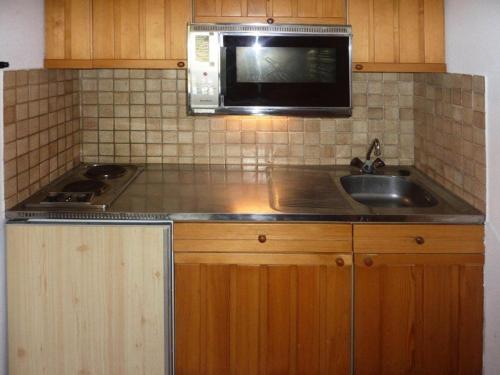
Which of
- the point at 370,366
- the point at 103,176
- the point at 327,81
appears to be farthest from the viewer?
the point at 103,176

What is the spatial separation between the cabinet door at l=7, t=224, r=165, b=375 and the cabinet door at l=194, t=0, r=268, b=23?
3.20 ft

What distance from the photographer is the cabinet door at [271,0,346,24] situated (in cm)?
269

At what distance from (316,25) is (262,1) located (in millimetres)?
248

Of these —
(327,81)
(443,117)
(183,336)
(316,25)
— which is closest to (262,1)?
(316,25)

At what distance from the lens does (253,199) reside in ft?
8.25

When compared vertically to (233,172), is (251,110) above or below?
above

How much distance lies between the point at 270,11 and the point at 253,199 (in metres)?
0.81

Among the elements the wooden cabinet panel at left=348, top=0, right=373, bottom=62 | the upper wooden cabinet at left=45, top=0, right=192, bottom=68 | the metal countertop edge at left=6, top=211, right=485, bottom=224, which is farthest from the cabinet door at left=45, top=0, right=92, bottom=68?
the wooden cabinet panel at left=348, top=0, right=373, bottom=62

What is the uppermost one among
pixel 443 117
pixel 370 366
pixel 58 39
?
pixel 58 39

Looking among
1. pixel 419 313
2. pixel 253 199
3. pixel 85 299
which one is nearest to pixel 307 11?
pixel 253 199

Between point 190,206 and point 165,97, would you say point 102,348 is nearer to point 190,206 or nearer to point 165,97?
point 190,206

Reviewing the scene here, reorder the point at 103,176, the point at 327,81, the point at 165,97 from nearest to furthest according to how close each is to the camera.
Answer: the point at 327,81, the point at 103,176, the point at 165,97

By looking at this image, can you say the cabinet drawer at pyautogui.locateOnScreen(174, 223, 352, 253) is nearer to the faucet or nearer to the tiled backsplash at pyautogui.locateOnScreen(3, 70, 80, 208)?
the tiled backsplash at pyautogui.locateOnScreen(3, 70, 80, 208)

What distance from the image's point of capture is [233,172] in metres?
3.03
